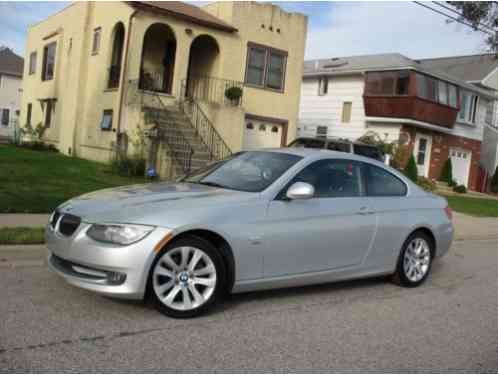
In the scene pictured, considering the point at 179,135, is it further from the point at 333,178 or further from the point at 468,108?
the point at 468,108

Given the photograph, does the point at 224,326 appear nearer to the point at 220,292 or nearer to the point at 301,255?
the point at 220,292

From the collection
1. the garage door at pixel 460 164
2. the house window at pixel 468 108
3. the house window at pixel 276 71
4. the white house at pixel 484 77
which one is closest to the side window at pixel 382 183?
the house window at pixel 276 71

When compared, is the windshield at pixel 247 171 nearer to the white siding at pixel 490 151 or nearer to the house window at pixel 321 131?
the house window at pixel 321 131

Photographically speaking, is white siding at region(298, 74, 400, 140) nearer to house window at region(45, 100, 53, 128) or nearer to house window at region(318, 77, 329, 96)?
house window at region(318, 77, 329, 96)

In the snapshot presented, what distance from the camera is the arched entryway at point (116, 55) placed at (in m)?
19.6

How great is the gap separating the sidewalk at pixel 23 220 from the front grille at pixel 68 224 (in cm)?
318

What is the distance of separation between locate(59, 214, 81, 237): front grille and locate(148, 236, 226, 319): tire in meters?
0.80

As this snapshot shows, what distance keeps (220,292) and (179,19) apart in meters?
15.2

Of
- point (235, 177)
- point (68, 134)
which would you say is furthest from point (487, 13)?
point (235, 177)

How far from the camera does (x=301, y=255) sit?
596 cm

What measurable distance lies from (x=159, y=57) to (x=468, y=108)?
58.8 feet

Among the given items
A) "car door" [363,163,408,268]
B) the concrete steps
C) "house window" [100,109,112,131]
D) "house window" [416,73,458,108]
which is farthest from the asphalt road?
"house window" [416,73,458,108]

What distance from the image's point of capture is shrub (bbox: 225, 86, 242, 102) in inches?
788

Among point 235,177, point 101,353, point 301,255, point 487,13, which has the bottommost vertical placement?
point 101,353
